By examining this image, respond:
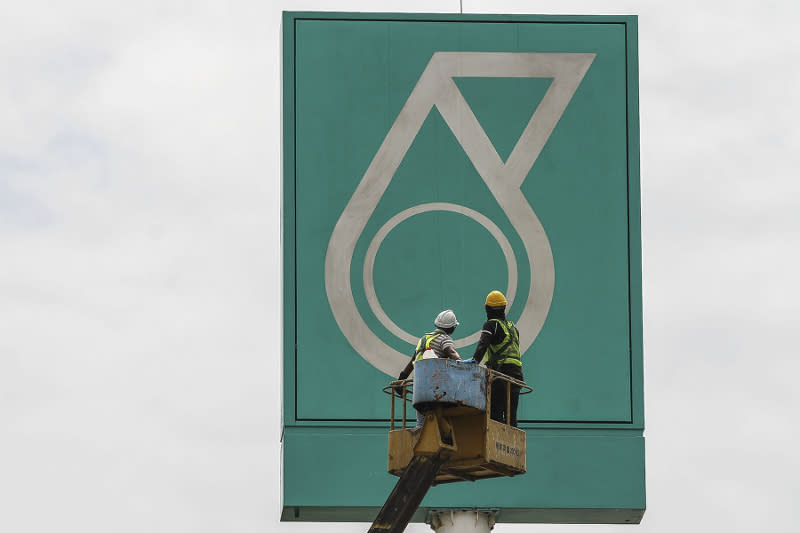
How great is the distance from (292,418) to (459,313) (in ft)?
10.8

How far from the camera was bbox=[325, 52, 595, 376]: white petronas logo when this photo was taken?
31.9 metres

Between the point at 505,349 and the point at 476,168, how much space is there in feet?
32.4

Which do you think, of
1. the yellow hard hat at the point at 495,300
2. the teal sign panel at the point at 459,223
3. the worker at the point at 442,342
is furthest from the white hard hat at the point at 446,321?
the teal sign panel at the point at 459,223

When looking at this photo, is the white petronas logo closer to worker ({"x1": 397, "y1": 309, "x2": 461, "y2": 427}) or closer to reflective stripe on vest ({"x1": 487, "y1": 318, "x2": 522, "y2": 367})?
reflective stripe on vest ({"x1": 487, "y1": 318, "x2": 522, "y2": 367})

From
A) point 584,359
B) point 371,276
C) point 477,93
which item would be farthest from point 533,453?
point 477,93

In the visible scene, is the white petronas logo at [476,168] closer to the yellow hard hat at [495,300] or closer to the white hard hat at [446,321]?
the yellow hard hat at [495,300]

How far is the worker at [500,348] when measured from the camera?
75.0 ft

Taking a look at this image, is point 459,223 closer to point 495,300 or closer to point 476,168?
point 476,168

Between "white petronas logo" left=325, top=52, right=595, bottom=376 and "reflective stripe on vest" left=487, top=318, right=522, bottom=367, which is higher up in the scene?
"white petronas logo" left=325, top=52, right=595, bottom=376

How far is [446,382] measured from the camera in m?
22.0

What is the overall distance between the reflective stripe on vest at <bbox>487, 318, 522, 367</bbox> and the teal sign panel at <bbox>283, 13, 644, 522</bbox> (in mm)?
8497

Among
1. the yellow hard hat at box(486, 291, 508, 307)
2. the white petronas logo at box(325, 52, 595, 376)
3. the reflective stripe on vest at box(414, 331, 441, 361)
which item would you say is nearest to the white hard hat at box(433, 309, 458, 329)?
the reflective stripe on vest at box(414, 331, 441, 361)

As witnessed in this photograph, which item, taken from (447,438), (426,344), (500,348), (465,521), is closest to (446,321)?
(426,344)

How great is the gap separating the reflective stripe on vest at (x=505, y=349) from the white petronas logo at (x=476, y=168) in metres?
8.66
